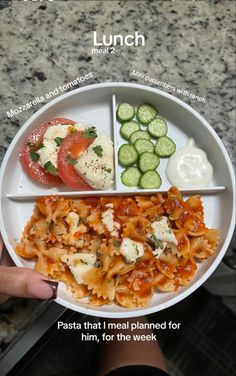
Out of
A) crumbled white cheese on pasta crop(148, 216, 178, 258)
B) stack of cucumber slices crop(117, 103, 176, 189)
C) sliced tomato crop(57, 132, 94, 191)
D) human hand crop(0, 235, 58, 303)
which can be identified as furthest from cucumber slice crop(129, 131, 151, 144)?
human hand crop(0, 235, 58, 303)

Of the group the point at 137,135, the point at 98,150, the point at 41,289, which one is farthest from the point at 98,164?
the point at 41,289

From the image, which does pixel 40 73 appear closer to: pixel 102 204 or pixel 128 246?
pixel 102 204

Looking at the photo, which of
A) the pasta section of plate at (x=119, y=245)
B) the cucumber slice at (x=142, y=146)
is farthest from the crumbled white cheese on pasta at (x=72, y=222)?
the cucumber slice at (x=142, y=146)

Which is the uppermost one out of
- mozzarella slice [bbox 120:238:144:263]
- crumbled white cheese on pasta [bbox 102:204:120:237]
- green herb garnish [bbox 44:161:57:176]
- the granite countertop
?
the granite countertop

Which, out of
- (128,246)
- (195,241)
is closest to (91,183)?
(128,246)

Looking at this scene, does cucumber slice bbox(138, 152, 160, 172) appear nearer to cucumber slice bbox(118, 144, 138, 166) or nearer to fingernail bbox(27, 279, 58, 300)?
cucumber slice bbox(118, 144, 138, 166)

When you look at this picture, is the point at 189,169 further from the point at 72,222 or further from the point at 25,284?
the point at 25,284
